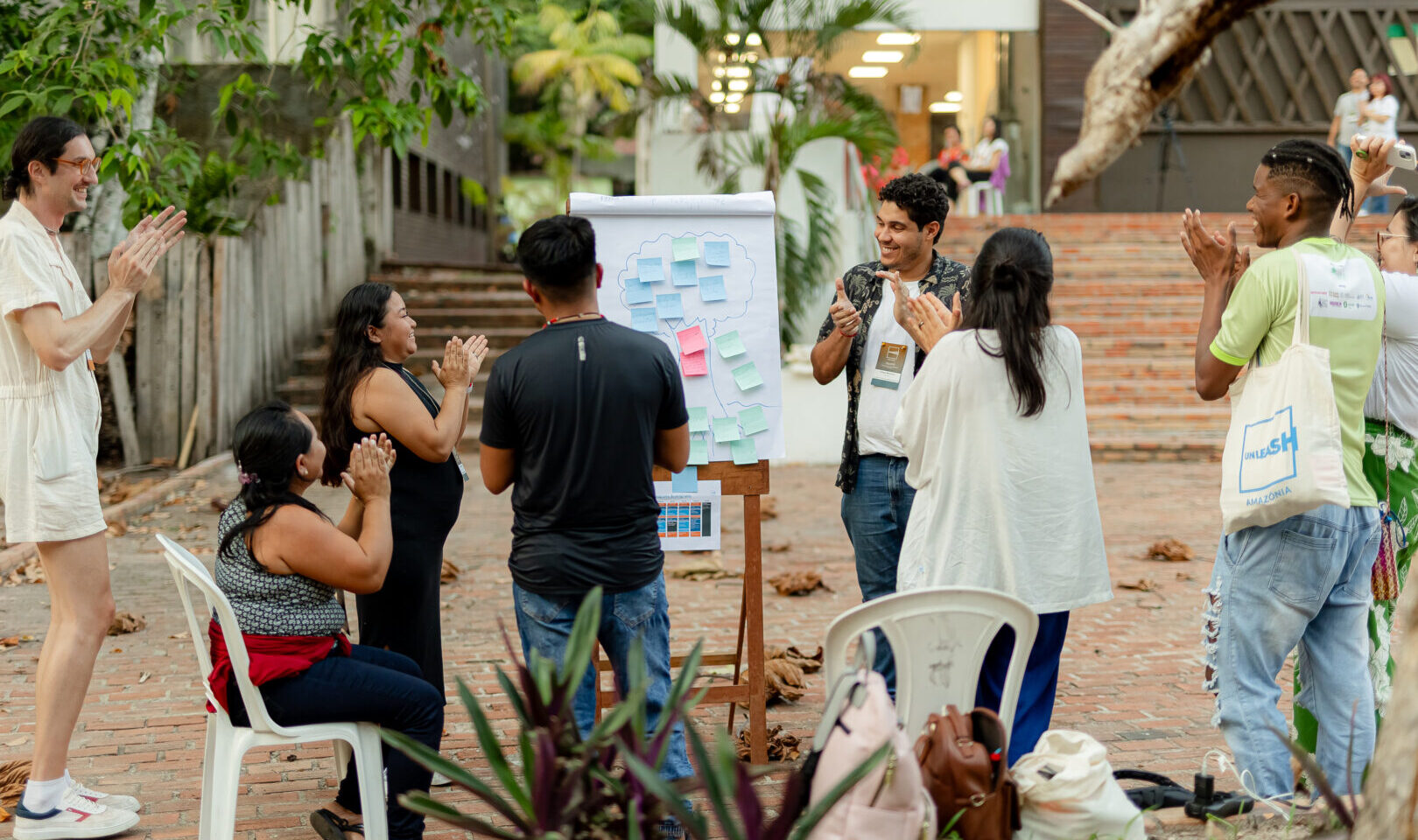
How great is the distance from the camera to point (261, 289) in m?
12.4

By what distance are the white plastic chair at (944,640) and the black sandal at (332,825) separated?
1.83 metres

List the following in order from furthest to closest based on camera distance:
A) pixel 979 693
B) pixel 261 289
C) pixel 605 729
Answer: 1. pixel 261 289
2. pixel 979 693
3. pixel 605 729

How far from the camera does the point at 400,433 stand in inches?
155

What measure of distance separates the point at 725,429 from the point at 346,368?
1377mm

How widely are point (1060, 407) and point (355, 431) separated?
7.23 ft

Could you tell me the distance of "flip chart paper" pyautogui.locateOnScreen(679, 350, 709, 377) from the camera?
4.61 m

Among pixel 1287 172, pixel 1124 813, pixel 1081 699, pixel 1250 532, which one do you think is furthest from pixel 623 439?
pixel 1081 699

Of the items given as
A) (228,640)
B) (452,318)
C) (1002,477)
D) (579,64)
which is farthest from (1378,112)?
(579,64)

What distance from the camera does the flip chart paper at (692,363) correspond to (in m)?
4.61

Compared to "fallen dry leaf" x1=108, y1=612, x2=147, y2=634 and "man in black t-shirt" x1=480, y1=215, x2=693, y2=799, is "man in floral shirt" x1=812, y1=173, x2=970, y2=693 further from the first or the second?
"fallen dry leaf" x1=108, y1=612, x2=147, y2=634

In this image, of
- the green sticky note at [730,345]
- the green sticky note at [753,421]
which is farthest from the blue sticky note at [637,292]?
the green sticky note at [753,421]

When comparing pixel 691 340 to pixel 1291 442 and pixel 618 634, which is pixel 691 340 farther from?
pixel 1291 442

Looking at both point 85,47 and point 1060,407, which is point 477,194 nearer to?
point 85,47

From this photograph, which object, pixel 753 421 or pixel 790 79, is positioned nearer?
pixel 753 421
